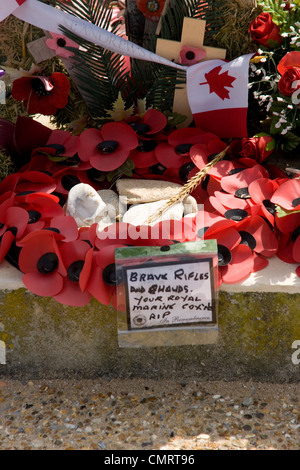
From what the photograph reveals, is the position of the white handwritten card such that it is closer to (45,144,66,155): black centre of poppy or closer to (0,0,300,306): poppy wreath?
(0,0,300,306): poppy wreath

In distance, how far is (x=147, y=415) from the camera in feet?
5.03

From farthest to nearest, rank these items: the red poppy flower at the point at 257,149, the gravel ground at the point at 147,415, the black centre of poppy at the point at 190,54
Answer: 1. the black centre of poppy at the point at 190,54
2. the red poppy flower at the point at 257,149
3. the gravel ground at the point at 147,415

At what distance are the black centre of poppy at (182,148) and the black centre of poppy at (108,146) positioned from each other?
226 mm

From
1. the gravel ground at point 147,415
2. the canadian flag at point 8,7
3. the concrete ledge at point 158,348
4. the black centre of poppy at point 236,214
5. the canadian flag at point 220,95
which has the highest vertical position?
the canadian flag at point 8,7

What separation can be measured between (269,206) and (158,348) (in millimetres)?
558

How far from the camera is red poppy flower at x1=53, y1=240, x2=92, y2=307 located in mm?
1533

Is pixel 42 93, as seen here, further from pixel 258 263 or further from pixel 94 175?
pixel 258 263

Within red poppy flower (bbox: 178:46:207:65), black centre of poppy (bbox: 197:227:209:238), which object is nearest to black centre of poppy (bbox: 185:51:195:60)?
red poppy flower (bbox: 178:46:207:65)

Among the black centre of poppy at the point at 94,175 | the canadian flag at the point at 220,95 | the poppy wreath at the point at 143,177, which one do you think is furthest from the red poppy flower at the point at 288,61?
the black centre of poppy at the point at 94,175

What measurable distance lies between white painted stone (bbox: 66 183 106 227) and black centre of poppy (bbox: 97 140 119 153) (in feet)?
0.77

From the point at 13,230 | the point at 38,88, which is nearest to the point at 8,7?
the point at 38,88

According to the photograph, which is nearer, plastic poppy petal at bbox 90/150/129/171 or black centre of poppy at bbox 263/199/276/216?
black centre of poppy at bbox 263/199/276/216

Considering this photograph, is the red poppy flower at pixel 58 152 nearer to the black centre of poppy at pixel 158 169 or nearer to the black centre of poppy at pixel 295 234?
the black centre of poppy at pixel 158 169

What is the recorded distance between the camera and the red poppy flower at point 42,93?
225cm
